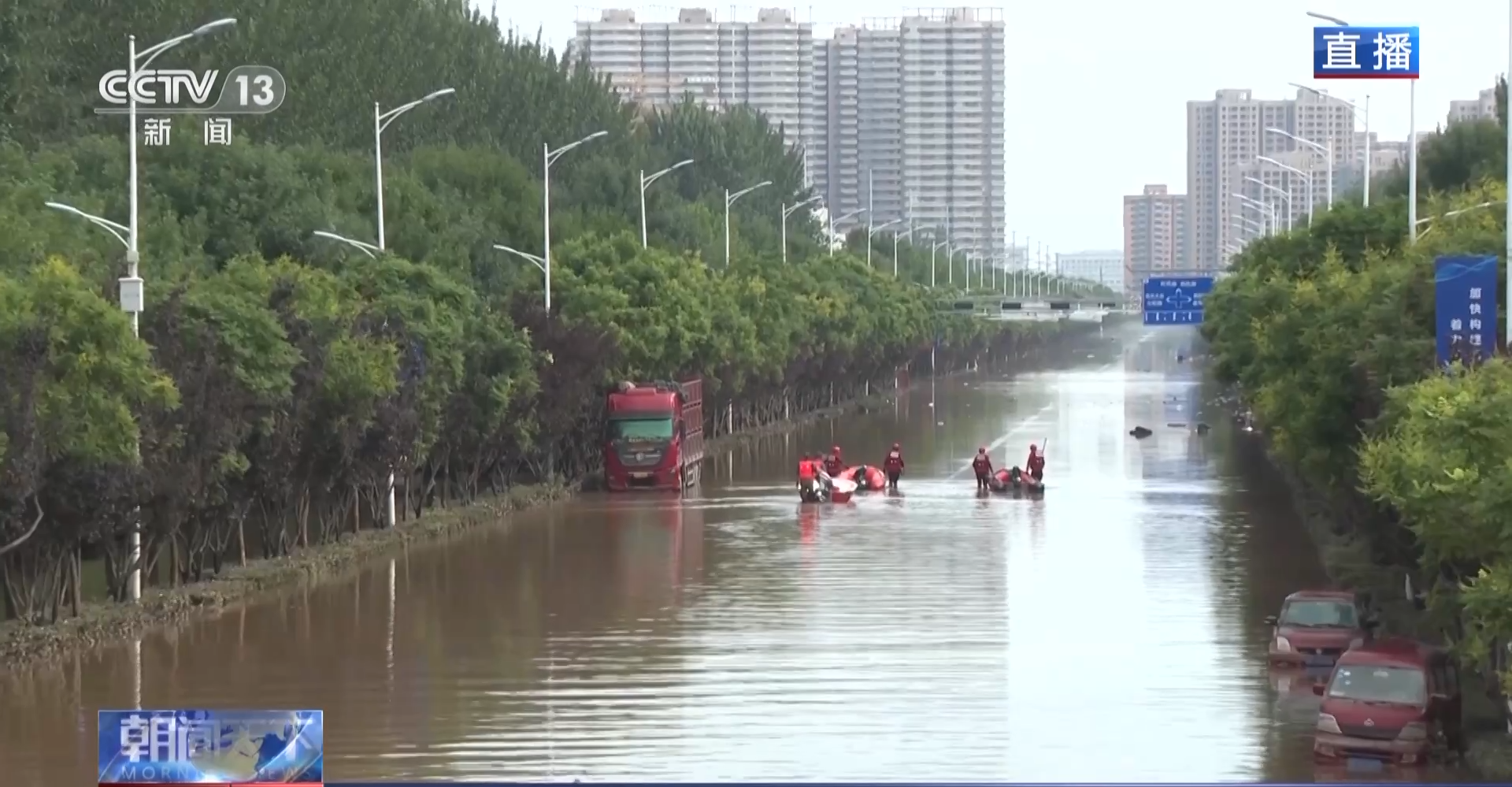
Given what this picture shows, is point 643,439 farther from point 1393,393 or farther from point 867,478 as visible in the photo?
point 1393,393

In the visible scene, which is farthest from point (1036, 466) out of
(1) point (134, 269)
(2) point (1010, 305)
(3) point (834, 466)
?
(2) point (1010, 305)

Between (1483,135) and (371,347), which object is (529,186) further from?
(371,347)

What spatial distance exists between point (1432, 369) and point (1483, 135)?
137ft

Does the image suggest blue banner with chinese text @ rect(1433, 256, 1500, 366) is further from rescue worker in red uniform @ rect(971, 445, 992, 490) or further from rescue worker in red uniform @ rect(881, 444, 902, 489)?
rescue worker in red uniform @ rect(881, 444, 902, 489)

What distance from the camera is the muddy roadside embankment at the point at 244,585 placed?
3124 centimetres

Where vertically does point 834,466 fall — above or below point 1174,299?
below

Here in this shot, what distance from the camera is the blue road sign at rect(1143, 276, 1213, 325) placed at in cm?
10319

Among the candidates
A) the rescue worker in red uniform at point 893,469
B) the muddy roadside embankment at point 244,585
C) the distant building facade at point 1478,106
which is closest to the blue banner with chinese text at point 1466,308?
the muddy roadside embankment at point 244,585

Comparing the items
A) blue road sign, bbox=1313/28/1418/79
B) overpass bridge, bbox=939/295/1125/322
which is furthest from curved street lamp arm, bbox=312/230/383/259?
overpass bridge, bbox=939/295/1125/322

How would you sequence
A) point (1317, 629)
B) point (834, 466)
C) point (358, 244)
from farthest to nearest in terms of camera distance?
point (834, 466) → point (358, 244) → point (1317, 629)

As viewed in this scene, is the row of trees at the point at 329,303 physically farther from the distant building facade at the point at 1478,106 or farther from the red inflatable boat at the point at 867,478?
the distant building facade at the point at 1478,106

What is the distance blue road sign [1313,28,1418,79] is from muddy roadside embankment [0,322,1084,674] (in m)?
17.9

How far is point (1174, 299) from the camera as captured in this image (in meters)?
104

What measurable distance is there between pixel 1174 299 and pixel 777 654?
75.1 meters
